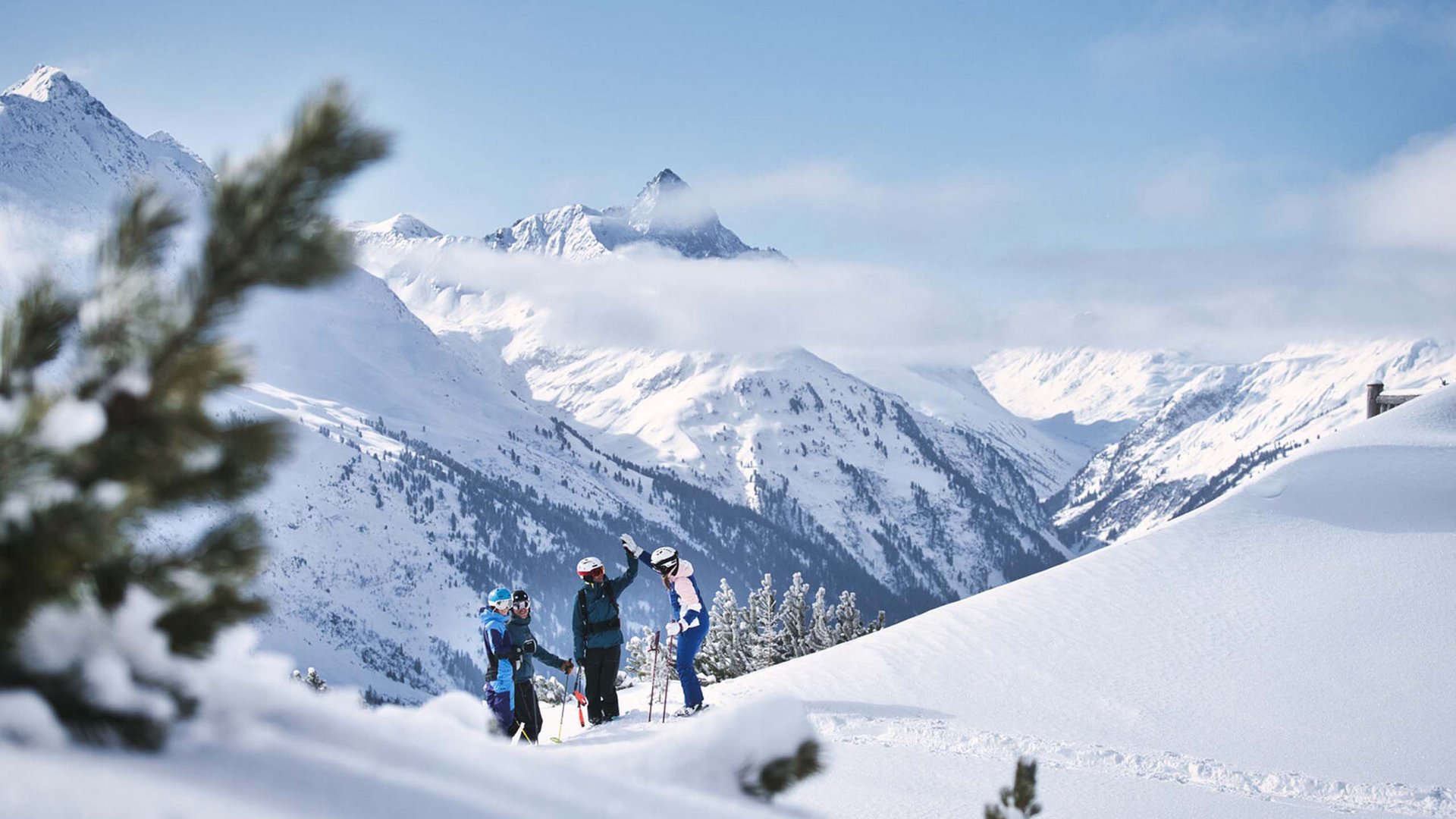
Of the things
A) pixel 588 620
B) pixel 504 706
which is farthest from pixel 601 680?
pixel 504 706

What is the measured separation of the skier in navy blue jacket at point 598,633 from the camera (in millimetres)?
10227

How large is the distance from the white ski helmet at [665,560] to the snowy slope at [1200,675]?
2521 millimetres

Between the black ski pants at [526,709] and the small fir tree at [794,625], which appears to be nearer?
the black ski pants at [526,709]

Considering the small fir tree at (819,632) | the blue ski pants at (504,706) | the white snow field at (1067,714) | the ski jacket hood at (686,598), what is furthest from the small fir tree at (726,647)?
the blue ski pants at (504,706)

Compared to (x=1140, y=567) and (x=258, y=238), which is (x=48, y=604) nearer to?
(x=258, y=238)

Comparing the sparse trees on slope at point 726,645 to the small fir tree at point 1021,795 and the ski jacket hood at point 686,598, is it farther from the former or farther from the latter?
the small fir tree at point 1021,795

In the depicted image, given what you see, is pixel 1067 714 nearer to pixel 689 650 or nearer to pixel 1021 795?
pixel 689 650

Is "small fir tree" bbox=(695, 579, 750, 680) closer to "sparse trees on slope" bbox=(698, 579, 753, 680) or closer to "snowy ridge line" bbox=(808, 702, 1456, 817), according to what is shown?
"sparse trees on slope" bbox=(698, 579, 753, 680)

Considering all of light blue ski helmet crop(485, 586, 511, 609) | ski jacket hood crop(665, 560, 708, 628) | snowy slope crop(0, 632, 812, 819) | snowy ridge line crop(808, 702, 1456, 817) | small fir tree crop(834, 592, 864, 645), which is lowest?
snowy slope crop(0, 632, 812, 819)

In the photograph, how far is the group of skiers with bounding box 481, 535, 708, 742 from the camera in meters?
9.17

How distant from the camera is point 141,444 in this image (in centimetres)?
152

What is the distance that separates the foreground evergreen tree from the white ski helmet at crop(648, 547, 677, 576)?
8.63 m

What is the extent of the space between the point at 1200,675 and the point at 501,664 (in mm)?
9336

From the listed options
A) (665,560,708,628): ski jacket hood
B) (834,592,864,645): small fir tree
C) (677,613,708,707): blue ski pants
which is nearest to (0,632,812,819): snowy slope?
(665,560,708,628): ski jacket hood
